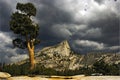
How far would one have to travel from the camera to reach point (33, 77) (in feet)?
71.4

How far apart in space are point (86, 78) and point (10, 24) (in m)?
26.8

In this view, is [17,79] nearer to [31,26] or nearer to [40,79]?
[40,79]

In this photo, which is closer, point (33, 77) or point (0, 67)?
point (33, 77)

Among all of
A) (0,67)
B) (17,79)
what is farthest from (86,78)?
(0,67)

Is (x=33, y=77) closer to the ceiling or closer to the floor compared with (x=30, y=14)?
closer to the floor

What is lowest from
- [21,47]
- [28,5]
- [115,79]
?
[115,79]

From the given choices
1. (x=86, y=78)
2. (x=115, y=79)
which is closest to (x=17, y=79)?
(x=86, y=78)

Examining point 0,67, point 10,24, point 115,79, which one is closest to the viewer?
point 115,79

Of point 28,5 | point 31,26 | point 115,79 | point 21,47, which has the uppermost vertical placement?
point 28,5

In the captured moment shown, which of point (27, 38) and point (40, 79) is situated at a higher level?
point (27, 38)

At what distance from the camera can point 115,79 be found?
2066 centimetres

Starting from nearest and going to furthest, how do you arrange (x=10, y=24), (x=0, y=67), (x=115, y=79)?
(x=115, y=79)
(x=0, y=67)
(x=10, y=24)

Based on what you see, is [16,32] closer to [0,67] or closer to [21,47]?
[21,47]

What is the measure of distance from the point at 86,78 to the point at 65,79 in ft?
5.55
